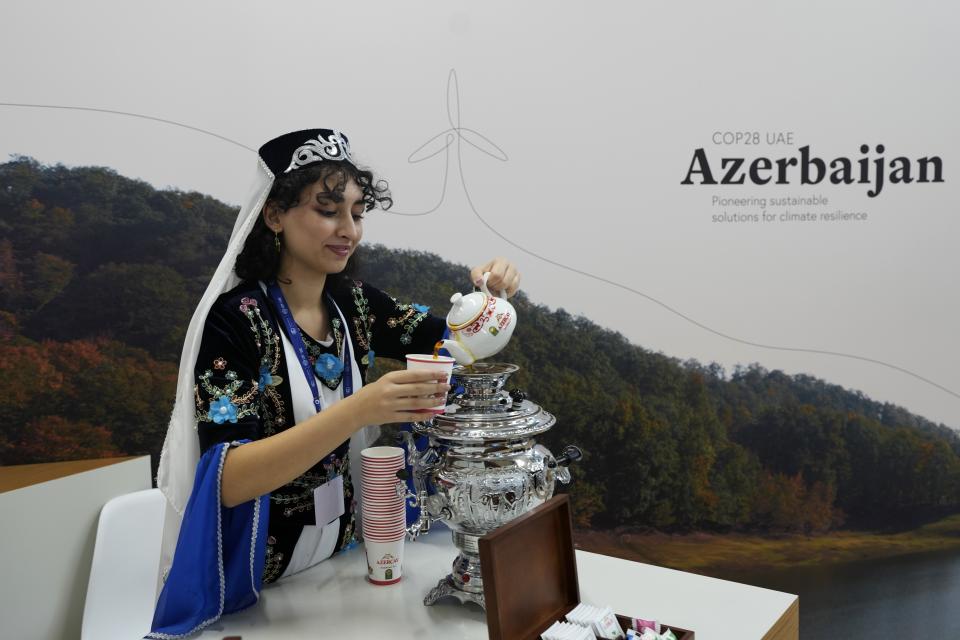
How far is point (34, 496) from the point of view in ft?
7.22

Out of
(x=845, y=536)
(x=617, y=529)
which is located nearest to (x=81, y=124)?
(x=617, y=529)

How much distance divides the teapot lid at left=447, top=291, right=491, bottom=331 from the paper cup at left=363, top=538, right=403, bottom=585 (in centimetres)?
45

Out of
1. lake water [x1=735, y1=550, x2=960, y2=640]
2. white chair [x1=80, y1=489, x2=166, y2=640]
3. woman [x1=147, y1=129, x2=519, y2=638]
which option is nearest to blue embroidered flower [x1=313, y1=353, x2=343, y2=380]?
woman [x1=147, y1=129, x2=519, y2=638]

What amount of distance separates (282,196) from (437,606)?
0.90 metres

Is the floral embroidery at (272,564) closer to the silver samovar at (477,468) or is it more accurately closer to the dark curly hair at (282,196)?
the silver samovar at (477,468)

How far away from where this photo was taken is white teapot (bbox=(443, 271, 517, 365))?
1372mm

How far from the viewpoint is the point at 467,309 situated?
1377 millimetres

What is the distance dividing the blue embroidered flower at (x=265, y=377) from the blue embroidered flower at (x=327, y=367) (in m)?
0.12

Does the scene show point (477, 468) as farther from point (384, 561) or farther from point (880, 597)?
point (880, 597)

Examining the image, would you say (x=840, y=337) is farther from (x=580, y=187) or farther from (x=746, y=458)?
(x=580, y=187)

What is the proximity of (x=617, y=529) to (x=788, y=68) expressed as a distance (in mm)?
2106

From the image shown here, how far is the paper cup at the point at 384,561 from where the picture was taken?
144 centimetres

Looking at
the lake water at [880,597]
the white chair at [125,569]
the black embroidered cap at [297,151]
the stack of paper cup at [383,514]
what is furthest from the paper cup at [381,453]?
the lake water at [880,597]

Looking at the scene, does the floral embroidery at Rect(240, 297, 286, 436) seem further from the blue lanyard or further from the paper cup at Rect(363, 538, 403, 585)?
the paper cup at Rect(363, 538, 403, 585)
